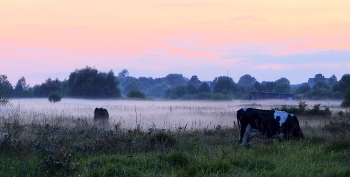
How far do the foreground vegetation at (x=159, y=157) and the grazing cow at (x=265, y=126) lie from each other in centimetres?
51

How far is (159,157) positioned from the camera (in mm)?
10438

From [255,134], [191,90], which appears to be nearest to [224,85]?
[191,90]

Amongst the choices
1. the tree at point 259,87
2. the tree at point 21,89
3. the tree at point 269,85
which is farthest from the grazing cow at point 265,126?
the tree at point 269,85

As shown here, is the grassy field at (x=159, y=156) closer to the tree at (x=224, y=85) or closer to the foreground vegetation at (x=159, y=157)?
the foreground vegetation at (x=159, y=157)

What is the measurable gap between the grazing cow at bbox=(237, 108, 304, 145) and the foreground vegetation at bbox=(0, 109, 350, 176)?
512 millimetres

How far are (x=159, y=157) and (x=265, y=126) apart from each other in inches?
197

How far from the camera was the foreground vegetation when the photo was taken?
29.6 ft

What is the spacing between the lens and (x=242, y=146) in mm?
12492

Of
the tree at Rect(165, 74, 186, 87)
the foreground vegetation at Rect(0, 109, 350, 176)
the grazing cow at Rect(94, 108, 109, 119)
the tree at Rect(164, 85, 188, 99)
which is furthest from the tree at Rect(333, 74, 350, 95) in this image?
the tree at Rect(165, 74, 186, 87)

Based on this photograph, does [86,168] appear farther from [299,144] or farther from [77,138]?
[299,144]

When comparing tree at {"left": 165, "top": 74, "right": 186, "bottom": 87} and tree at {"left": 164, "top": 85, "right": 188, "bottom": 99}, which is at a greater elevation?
tree at {"left": 165, "top": 74, "right": 186, "bottom": 87}

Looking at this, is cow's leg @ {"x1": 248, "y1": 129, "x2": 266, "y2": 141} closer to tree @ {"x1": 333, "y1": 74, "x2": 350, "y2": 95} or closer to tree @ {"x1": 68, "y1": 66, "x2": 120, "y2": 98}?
tree @ {"x1": 333, "y1": 74, "x2": 350, "y2": 95}

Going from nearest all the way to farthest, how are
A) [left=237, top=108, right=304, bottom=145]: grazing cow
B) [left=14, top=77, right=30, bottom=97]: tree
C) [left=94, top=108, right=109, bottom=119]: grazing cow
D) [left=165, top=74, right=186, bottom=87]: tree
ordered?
[left=237, top=108, right=304, bottom=145]: grazing cow → [left=94, top=108, right=109, bottom=119]: grazing cow → [left=14, top=77, right=30, bottom=97]: tree → [left=165, top=74, right=186, bottom=87]: tree

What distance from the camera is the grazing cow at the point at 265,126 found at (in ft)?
46.4
